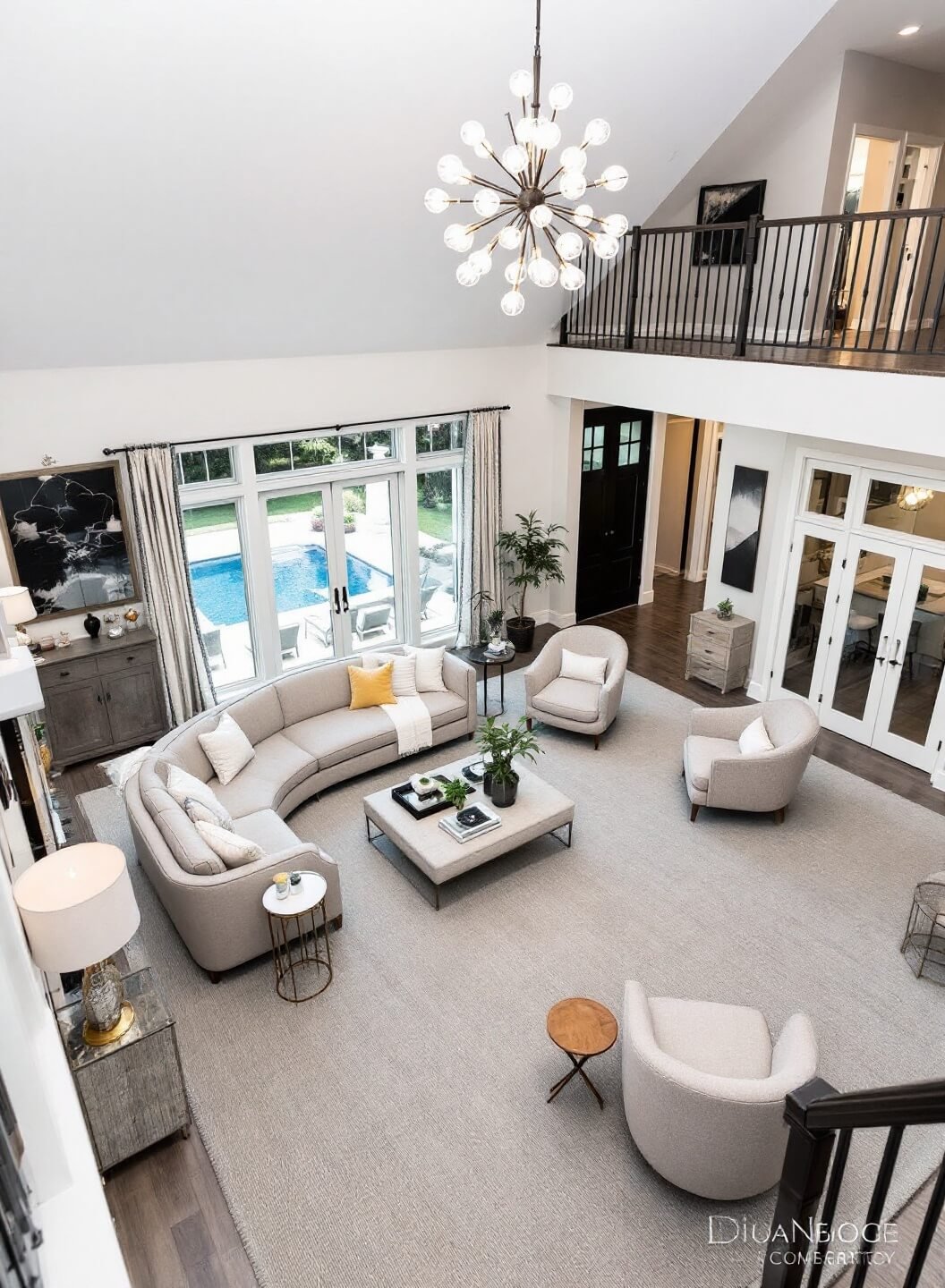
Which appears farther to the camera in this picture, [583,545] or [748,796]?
Answer: [583,545]

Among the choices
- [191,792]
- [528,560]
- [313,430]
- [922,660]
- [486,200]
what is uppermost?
[486,200]

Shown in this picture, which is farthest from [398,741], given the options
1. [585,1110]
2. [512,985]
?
[585,1110]

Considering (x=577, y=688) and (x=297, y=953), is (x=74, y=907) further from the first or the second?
(x=577, y=688)

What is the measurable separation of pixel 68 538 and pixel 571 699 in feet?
14.5

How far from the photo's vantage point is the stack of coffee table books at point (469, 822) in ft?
18.1

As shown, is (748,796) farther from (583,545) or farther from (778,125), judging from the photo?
(778,125)

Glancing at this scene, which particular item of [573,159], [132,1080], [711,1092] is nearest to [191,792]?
[132,1080]

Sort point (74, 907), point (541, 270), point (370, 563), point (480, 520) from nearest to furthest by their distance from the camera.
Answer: point (74, 907) < point (541, 270) < point (370, 563) < point (480, 520)

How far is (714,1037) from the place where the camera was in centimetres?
401

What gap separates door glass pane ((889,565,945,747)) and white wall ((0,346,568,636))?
399 cm

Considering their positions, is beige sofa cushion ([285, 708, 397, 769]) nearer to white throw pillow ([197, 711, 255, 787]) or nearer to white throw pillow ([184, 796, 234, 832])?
white throw pillow ([197, 711, 255, 787])

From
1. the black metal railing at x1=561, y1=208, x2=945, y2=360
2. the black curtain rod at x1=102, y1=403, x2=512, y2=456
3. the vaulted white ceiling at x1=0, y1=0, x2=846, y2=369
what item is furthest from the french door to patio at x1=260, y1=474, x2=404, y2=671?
the black metal railing at x1=561, y1=208, x2=945, y2=360

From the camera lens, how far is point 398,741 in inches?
273

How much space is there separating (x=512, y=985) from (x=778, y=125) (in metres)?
7.61
